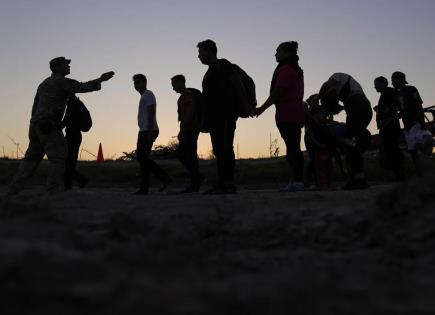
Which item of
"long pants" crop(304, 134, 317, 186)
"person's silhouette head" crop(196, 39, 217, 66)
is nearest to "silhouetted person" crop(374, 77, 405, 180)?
"long pants" crop(304, 134, 317, 186)

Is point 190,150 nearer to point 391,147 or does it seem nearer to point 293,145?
point 293,145

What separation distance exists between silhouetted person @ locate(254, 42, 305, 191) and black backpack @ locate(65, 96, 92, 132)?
117 inches

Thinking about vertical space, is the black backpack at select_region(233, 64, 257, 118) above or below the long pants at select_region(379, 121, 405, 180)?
above

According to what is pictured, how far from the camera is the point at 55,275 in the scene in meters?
2.03

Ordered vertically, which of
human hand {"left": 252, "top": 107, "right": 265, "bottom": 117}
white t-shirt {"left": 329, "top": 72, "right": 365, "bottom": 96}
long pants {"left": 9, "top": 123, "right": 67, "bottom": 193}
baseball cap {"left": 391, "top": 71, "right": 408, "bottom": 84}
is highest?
baseball cap {"left": 391, "top": 71, "right": 408, "bottom": 84}

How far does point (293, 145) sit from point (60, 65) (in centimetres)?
302

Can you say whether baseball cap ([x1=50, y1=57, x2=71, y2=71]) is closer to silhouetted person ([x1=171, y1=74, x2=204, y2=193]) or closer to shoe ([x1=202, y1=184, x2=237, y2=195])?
silhouetted person ([x1=171, y1=74, x2=204, y2=193])

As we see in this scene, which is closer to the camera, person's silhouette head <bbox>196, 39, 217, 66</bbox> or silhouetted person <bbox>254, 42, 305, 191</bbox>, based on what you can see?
silhouetted person <bbox>254, 42, 305, 191</bbox>

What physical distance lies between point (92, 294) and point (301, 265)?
53.4 inches

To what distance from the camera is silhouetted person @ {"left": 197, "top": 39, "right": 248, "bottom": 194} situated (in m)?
7.03

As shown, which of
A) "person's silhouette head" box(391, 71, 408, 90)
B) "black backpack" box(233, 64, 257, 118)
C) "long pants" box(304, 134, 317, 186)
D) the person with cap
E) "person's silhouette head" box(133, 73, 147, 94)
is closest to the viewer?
"black backpack" box(233, 64, 257, 118)

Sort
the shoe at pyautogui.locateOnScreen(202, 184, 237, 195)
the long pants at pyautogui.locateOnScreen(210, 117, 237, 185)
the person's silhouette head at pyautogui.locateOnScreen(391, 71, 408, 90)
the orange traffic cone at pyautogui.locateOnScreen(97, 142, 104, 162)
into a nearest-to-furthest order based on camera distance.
→ the shoe at pyautogui.locateOnScreen(202, 184, 237, 195) → the long pants at pyautogui.locateOnScreen(210, 117, 237, 185) → the person's silhouette head at pyautogui.locateOnScreen(391, 71, 408, 90) → the orange traffic cone at pyautogui.locateOnScreen(97, 142, 104, 162)

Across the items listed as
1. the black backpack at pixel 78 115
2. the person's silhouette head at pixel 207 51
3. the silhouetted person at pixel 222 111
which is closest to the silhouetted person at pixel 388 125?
the silhouetted person at pixel 222 111

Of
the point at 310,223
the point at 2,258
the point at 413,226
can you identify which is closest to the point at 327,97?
the point at 310,223
